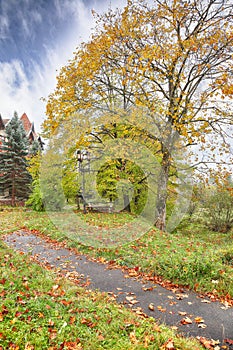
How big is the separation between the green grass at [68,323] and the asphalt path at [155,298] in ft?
1.34

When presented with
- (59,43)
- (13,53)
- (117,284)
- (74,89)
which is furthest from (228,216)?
(13,53)

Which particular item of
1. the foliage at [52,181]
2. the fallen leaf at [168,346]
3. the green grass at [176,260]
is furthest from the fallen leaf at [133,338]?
the foliage at [52,181]

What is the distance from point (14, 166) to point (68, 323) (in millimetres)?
22289

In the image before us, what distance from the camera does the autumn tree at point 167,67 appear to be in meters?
8.88

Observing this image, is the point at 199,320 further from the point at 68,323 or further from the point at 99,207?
the point at 99,207

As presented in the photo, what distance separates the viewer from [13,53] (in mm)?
9031

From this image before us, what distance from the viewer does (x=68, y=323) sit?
10.6ft

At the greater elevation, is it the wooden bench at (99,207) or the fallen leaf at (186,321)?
the wooden bench at (99,207)

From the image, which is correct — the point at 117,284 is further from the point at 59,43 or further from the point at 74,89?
the point at 59,43

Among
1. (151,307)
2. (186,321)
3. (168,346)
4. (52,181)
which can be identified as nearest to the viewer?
(168,346)

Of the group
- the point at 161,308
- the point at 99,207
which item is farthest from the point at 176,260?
the point at 99,207

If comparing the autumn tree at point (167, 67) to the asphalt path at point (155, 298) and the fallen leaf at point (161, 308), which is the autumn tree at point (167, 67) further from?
the fallen leaf at point (161, 308)

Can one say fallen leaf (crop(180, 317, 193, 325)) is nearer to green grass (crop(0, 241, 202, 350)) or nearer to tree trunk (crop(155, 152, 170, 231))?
green grass (crop(0, 241, 202, 350))

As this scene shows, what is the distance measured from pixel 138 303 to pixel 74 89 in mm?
8369
